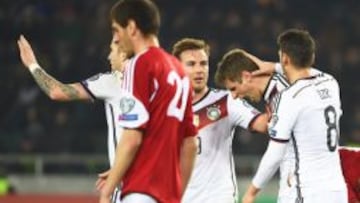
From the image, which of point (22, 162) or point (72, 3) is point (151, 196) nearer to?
point (22, 162)

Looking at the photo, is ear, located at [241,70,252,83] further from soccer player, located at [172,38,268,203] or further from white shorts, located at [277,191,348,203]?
white shorts, located at [277,191,348,203]

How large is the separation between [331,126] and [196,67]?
3.77ft

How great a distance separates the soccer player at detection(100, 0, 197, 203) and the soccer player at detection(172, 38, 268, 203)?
1950 millimetres

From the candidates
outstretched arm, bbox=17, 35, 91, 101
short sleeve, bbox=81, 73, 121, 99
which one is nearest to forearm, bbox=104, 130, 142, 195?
short sleeve, bbox=81, 73, 121, 99

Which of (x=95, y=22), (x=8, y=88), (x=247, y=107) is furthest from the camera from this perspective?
(x=95, y=22)

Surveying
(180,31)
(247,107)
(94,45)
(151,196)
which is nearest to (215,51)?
(180,31)

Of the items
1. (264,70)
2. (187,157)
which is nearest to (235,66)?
(264,70)

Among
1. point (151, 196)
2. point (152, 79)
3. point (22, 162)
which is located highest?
point (152, 79)

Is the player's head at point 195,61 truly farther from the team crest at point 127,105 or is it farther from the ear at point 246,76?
the team crest at point 127,105

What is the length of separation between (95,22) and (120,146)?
A: 12.2 meters

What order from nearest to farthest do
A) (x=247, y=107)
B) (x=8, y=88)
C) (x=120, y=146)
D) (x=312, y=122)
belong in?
(x=120, y=146) → (x=312, y=122) → (x=247, y=107) → (x=8, y=88)

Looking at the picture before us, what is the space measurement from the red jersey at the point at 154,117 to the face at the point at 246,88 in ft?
5.93

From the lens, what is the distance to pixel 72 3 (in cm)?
1797

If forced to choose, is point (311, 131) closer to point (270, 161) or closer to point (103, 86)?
point (270, 161)
